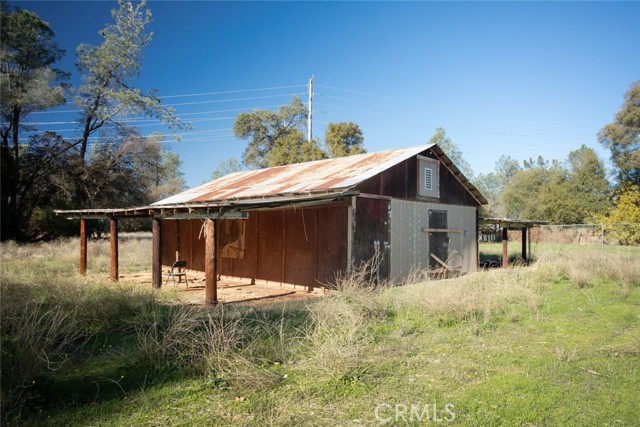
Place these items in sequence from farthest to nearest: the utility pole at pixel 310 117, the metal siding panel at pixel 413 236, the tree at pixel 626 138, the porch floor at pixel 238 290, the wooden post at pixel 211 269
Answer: the utility pole at pixel 310 117
the tree at pixel 626 138
the metal siding panel at pixel 413 236
the porch floor at pixel 238 290
the wooden post at pixel 211 269

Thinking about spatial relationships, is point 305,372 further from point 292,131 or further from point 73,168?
point 292,131

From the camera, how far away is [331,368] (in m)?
4.62

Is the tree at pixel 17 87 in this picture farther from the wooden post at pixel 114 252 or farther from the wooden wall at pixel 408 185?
the wooden wall at pixel 408 185

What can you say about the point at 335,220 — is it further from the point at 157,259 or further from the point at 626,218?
the point at 626,218

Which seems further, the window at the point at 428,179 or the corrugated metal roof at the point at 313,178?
the window at the point at 428,179

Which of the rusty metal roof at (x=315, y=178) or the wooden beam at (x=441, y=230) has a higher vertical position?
the rusty metal roof at (x=315, y=178)

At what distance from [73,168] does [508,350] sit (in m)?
28.1

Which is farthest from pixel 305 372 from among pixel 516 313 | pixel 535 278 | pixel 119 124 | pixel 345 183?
pixel 119 124

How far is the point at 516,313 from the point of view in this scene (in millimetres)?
7578

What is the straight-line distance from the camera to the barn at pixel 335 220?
10773 millimetres

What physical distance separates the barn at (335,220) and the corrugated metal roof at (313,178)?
0.18ft

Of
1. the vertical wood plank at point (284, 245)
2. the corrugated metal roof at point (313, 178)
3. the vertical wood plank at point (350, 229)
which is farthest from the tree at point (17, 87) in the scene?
the vertical wood plank at point (350, 229)

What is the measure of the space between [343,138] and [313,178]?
66.1 ft

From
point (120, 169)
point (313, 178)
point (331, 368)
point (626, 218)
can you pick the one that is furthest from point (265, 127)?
point (331, 368)
